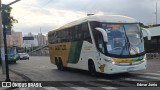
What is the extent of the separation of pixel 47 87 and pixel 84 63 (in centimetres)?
509

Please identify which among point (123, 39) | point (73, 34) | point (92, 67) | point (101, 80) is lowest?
point (101, 80)

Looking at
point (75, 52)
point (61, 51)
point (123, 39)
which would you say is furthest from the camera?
point (61, 51)

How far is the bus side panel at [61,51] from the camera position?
24.9 meters

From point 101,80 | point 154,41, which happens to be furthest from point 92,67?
point 154,41

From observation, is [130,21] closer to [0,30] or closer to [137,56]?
[137,56]

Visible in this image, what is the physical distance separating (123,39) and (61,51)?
28.2ft

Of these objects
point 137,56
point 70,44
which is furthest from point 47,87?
point 70,44

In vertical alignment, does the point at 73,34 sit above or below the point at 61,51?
above

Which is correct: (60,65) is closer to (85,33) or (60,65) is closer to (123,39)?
(85,33)

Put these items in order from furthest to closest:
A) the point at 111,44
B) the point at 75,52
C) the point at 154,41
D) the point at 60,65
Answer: the point at 154,41 → the point at 60,65 → the point at 75,52 → the point at 111,44

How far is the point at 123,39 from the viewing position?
18547 mm

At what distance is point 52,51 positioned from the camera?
29406mm

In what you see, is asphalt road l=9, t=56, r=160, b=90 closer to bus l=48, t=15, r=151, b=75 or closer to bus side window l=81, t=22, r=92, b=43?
bus l=48, t=15, r=151, b=75

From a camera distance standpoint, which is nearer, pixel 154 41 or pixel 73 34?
pixel 73 34
